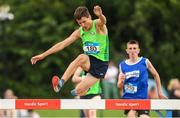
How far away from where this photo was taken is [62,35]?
1099 inches

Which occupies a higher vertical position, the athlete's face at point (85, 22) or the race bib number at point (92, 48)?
the athlete's face at point (85, 22)

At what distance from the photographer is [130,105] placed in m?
12.1

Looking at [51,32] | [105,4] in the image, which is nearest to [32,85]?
[51,32]

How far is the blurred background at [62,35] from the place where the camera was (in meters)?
27.7

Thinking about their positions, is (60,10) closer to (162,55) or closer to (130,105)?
(162,55)

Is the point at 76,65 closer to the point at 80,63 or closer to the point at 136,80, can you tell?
the point at 80,63

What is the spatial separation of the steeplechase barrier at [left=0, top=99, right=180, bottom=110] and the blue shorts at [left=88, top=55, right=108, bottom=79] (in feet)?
1.50

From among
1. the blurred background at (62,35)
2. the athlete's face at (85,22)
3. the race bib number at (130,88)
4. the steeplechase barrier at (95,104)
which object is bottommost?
the steeplechase barrier at (95,104)

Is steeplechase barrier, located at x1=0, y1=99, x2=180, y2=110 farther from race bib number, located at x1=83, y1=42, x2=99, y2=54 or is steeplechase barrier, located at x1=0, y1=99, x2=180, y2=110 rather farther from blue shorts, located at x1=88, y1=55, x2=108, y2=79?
race bib number, located at x1=83, y1=42, x2=99, y2=54

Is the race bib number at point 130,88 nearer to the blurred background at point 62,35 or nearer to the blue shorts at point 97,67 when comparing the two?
the blue shorts at point 97,67

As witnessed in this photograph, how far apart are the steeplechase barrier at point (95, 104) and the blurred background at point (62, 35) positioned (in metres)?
14.7

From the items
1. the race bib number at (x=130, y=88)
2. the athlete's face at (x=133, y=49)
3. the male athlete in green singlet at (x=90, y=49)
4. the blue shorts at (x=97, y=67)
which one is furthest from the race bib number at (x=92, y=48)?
the race bib number at (x=130, y=88)

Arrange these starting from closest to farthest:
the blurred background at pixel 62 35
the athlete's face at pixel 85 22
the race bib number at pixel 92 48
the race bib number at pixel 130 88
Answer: the athlete's face at pixel 85 22
the race bib number at pixel 92 48
the race bib number at pixel 130 88
the blurred background at pixel 62 35

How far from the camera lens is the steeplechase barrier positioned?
12.0 m
